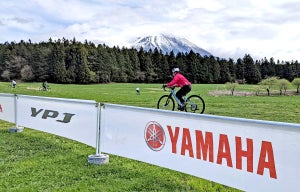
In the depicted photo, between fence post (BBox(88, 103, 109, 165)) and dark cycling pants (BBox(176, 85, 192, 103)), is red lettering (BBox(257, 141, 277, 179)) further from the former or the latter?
dark cycling pants (BBox(176, 85, 192, 103))

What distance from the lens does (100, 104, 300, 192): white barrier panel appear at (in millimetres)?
3963

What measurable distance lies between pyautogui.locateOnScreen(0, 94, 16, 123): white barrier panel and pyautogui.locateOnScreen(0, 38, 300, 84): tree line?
92748 mm

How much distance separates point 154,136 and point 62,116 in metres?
3.30

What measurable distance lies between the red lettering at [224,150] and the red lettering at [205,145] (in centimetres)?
13

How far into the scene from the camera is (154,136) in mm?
5676

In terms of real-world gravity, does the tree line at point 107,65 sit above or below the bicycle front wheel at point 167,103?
above

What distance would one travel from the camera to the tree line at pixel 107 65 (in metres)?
106

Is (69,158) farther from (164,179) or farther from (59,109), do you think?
(164,179)

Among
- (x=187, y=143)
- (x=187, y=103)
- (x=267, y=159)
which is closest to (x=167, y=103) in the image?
(x=187, y=103)

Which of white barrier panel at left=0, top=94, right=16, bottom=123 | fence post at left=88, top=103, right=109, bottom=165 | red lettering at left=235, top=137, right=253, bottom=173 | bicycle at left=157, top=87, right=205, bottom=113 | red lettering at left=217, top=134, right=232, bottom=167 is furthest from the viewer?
bicycle at left=157, top=87, right=205, bottom=113

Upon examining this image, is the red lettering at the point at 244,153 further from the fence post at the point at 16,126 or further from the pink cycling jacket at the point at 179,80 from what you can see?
the pink cycling jacket at the point at 179,80

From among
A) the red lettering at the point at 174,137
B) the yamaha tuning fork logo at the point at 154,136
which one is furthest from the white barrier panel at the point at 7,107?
the red lettering at the point at 174,137

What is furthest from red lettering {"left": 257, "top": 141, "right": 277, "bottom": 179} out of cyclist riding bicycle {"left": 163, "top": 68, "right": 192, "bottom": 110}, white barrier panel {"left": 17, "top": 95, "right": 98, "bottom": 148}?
cyclist riding bicycle {"left": 163, "top": 68, "right": 192, "bottom": 110}

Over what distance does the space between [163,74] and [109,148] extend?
364ft
